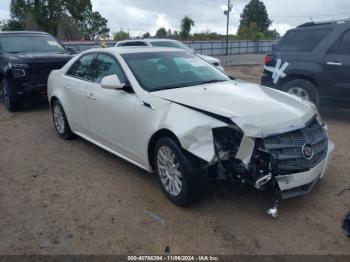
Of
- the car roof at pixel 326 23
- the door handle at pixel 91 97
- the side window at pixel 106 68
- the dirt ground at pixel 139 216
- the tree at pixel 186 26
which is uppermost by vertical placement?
the tree at pixel 186 26

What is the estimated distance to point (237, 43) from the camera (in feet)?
119

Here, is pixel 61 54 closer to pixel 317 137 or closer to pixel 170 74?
pixel 170 74

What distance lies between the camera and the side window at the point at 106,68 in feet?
14.9

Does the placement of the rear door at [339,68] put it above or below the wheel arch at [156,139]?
above

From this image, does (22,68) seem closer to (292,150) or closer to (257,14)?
(292,150)

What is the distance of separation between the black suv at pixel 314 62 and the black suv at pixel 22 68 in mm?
4848

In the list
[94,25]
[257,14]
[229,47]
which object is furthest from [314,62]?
[257,14]

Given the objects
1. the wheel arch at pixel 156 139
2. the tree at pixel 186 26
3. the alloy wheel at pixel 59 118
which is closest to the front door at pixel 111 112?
the wheel arch at pixel 156 139

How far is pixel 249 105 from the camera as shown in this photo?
12.0 ft

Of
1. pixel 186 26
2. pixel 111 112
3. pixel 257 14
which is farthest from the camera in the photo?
pixel 257 14

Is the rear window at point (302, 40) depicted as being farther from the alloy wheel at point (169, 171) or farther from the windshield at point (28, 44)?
the windshield at point (28, 44)

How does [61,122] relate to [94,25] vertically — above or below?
below

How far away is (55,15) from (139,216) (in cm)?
Result: 5259

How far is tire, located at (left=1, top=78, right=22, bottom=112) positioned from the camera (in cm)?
809
